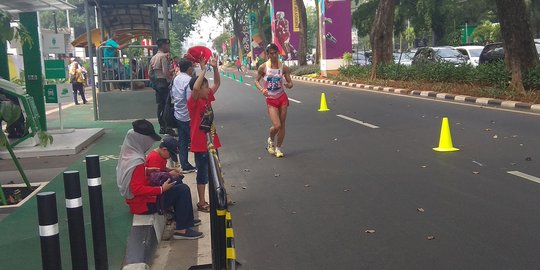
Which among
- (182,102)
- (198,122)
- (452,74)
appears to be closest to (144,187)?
(198,122)

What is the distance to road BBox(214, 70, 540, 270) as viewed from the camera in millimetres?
4641

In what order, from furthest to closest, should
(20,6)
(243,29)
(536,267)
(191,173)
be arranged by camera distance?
1. (243,29)
2. (20,6)
3. (191,173)
4. (536,267)

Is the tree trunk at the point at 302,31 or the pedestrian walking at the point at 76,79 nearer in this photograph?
the pedestrian walking at the point at 76,79

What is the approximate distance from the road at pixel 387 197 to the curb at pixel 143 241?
0.76 meters

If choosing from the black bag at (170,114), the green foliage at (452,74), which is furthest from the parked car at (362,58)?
the black bag at (170,114)

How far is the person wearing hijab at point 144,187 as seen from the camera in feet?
16.2

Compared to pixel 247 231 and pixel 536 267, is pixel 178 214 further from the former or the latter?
pixel 536 267

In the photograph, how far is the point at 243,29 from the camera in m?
79.6

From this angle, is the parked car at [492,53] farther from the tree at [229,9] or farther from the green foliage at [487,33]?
the tree at [229,9]

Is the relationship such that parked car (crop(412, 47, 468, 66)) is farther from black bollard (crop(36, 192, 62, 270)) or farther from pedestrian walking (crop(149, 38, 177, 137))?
black bollard (crop(36, 192, 62, 270))

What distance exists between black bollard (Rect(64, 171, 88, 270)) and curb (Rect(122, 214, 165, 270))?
1.01 m

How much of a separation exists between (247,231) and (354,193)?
5.43 ft

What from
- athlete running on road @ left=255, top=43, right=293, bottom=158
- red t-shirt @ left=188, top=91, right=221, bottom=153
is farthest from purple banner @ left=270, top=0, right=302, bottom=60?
red t-shirt @ left=188, top=91, right=221, bottom=153

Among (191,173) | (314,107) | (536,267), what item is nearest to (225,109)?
(314,107)
